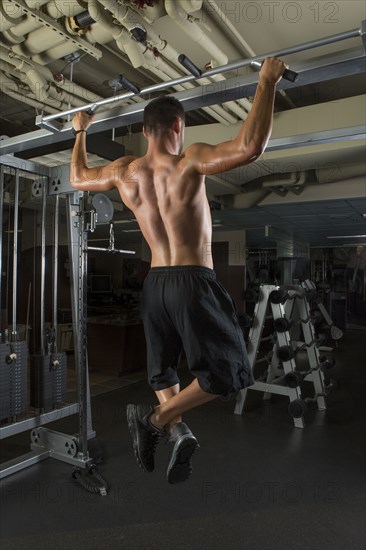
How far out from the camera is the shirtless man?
102cm

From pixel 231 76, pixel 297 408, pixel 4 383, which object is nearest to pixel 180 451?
pixel 4 383

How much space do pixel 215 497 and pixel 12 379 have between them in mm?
1771

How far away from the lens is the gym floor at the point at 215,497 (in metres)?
2.77

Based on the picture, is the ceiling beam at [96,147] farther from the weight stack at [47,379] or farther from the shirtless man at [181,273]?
the shirtless man at [181,273]

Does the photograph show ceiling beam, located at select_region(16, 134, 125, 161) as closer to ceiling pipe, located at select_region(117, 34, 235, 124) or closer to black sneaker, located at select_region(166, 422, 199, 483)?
ceiling pipe, located at select_region(117, 34, 235, 124)

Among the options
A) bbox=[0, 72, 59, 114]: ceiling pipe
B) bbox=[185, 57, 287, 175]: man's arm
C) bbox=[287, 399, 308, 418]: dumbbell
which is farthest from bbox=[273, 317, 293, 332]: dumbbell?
bbox=[185, 57, 287, 175]: man's arm

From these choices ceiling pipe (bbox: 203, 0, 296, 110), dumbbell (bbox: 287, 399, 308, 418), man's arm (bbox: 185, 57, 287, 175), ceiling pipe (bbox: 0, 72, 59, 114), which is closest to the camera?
man's arm (bbox: 185, 57, 287, 175)

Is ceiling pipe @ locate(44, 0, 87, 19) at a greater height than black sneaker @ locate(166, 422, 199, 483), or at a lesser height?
greater

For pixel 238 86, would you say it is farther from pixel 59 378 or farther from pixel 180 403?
pixel 59 378

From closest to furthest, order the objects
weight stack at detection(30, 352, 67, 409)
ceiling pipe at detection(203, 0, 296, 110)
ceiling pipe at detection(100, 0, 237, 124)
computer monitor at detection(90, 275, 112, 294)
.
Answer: ceiling pipe at detection(100, 0, 237, 124)
ceiling pipe at detection(203, 0, 296, 110)
weight stack at detection(30, 352, 67, 409)
computer monitor at detection(90, 275, 112, 294)

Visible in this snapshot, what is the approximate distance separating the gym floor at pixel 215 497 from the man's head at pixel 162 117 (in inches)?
100

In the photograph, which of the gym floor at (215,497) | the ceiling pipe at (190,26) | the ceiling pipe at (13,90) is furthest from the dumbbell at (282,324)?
the ceiling pipe at (13,90)

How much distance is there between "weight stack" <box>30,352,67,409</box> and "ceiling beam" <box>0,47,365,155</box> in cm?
231

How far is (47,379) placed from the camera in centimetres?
371
